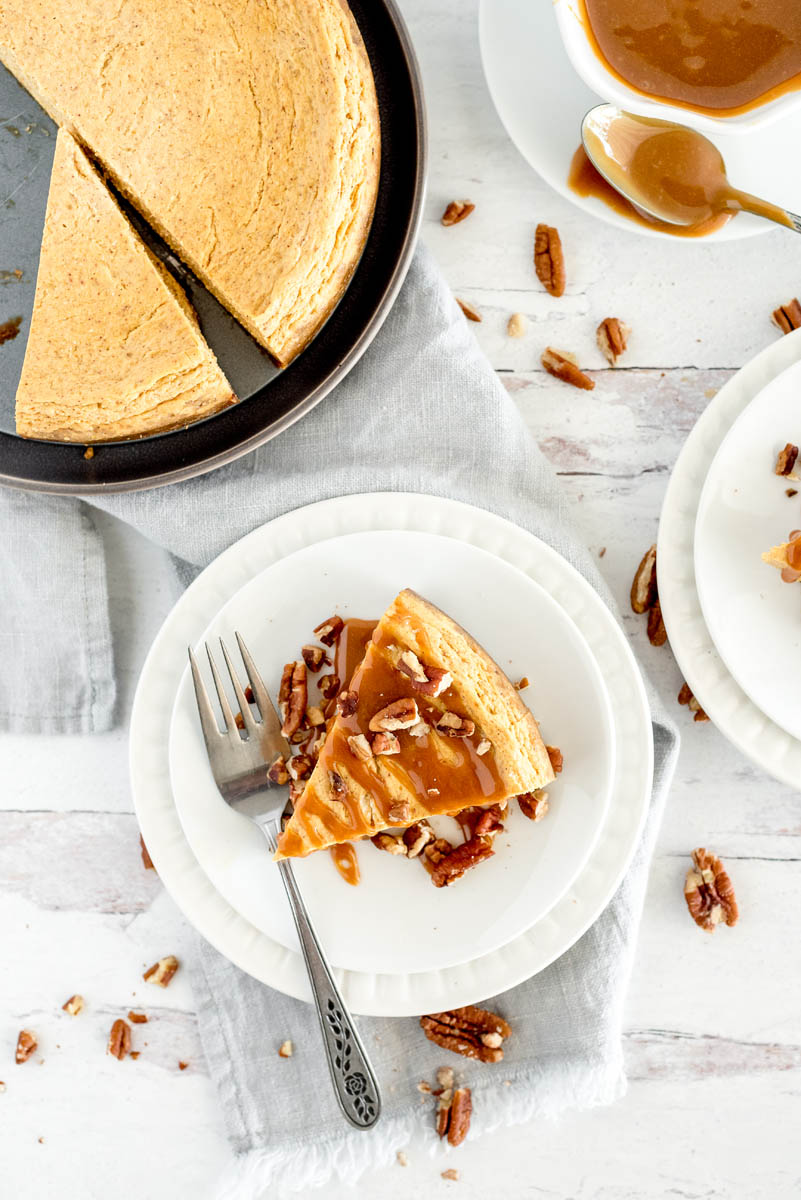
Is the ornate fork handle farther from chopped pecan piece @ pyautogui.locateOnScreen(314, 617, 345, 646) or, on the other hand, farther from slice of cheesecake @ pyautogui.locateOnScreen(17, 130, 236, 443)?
slice of cheesecake @ pyautogui.locateOnScreen(17, 130, 236, 443)

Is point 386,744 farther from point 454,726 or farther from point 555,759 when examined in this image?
point 555,759

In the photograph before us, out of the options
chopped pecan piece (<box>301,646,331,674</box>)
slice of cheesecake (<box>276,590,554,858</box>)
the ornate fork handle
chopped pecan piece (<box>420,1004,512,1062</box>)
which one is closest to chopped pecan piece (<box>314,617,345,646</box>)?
chopped pecan piece (<box>301,646,331,674</box>)

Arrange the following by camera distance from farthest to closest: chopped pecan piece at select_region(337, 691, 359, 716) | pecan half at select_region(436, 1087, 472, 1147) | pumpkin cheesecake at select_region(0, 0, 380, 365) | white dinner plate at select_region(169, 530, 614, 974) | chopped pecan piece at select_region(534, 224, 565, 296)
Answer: chopped pecan piece at select_region(534, 224, 565, 296) → pecan half at select_region(436, 1087, 472, 1147) → white dinner plate at select_region(169, 530, 614, 974) → chopped pecan piece at select_region(337, 691, 359, 716) → pumpkin cheesecake at select_region(0, 0, 380, 365)

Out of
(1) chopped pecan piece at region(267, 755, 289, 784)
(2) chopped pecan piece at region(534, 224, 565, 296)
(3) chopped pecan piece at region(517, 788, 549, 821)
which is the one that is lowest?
(1) chopped pecan piece at region(267, 755, 289, 784)

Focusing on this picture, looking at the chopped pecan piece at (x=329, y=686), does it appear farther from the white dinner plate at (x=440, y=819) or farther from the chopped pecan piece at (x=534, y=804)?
the chopped pecan piece at (x=534, y=804)

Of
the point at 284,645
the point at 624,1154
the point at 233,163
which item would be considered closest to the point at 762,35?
the point at 233,163

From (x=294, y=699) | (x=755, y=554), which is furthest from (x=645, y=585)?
(x=294, y=699)

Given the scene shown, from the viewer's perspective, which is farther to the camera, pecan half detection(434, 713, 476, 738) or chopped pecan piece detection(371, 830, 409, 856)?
chopped pecan piece detection(371, 830, 409, 856)
